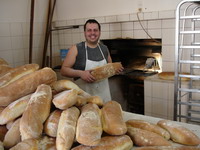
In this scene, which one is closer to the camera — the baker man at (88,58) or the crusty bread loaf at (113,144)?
the crusty bread loaf at (113,144)

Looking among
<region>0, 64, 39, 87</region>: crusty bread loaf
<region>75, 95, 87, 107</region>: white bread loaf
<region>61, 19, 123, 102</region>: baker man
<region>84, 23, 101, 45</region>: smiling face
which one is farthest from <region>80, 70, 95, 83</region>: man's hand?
<region>75, 95, 87, 107</region>: white bread loaf

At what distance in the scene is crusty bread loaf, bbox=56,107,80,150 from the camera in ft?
2.30

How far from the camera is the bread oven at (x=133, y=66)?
2.69 meters

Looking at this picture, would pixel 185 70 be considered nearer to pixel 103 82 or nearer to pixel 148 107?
pixel 148 107

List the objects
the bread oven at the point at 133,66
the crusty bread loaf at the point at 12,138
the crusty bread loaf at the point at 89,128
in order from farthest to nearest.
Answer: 1. the bread oven at the point at 133,66
2. the crusty bread loaf at the point at 12,138
3. the crusty bread loaf at the point at 89,128

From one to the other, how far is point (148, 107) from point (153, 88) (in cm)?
25

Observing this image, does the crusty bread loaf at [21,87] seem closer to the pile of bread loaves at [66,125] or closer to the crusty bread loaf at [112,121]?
the pile of bread loaves at [66,125]

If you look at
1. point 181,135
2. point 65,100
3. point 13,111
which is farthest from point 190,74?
point 13,111

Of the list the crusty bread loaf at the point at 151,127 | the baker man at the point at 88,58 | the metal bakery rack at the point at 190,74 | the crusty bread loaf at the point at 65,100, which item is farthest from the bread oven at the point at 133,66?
the crusty bread loaf at the point at 65,100

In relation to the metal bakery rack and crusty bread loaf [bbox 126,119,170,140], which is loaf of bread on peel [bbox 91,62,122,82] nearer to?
the metal bakery rack

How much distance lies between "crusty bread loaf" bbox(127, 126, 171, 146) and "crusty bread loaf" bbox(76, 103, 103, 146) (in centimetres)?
16

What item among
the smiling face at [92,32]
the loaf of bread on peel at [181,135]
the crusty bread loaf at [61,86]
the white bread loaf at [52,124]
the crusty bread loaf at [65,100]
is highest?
the smiling face at [92,32]

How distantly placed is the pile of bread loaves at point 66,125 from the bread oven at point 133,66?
1.70m

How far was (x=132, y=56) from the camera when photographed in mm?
2949
